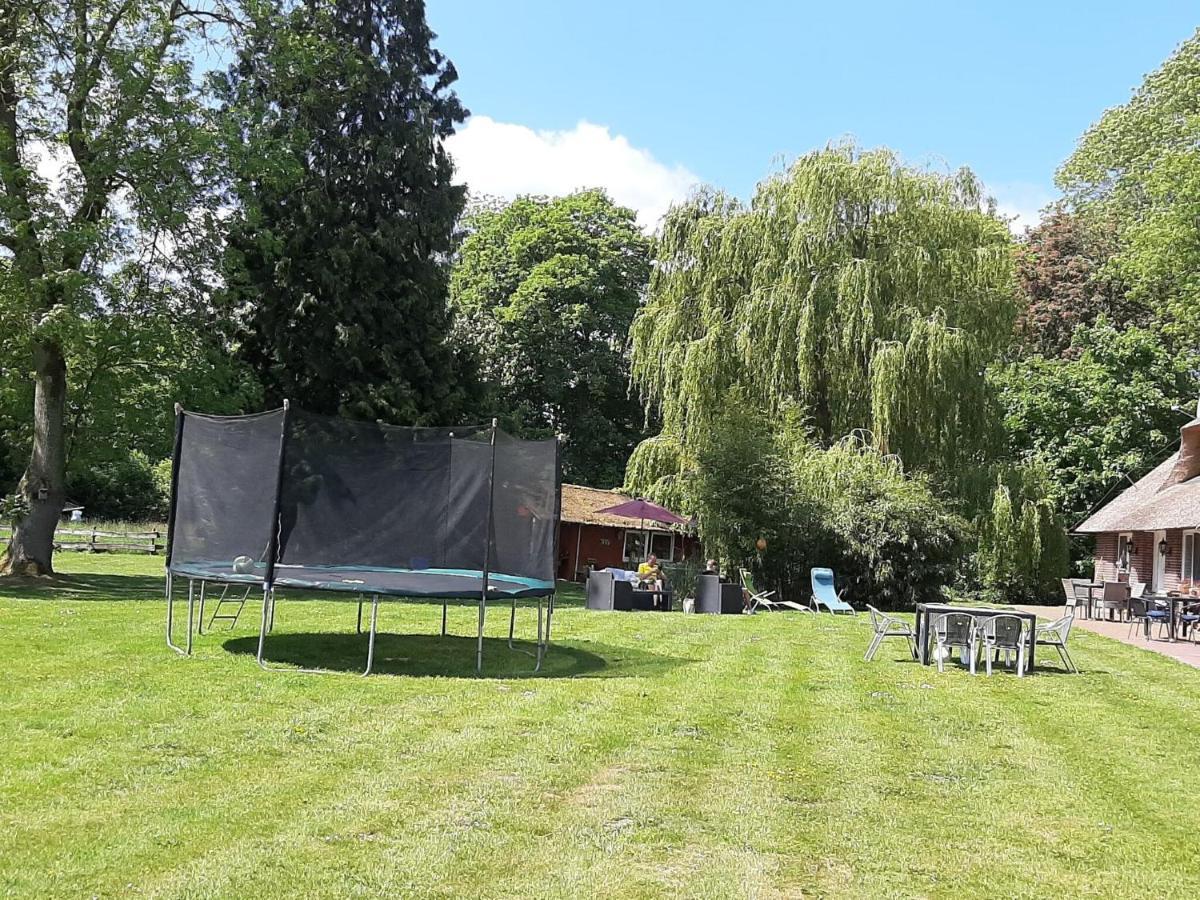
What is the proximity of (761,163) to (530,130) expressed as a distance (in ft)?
18.7

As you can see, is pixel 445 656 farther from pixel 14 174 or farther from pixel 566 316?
pixel 566 316

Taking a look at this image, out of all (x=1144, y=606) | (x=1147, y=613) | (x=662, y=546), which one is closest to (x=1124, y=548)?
(x=1144, y=606)

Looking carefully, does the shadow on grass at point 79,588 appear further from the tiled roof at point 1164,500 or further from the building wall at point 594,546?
the tiled roof at point 1164,500

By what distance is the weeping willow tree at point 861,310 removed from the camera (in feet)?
74.7

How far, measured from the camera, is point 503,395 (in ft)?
128

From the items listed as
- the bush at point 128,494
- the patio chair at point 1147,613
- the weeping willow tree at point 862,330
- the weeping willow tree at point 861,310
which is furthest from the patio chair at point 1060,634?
the bush at point 128,494

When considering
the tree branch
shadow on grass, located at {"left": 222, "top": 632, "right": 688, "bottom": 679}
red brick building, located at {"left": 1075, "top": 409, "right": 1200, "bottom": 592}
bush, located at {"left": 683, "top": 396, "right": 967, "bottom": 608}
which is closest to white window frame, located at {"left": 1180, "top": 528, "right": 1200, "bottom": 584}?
red brick building, located at {"left": 1075, "top": 409, "right": 1200, "bottom": 592}

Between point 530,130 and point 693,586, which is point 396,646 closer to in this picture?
point 693,586

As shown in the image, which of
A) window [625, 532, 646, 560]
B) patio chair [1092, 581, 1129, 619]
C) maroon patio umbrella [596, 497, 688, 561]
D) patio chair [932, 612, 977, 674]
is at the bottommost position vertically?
patio chair [932, 612, 977, 674]

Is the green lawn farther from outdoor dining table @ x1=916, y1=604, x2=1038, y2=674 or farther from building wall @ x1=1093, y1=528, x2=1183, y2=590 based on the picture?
building wall @ x1=1093, y1=528, x2=1183, y2=590

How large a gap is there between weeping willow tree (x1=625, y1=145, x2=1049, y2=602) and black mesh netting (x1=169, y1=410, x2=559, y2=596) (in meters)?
12.2

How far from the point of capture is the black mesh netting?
1000 cm

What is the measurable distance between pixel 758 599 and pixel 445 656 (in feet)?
33.5

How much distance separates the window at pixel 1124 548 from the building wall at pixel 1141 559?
0.59 feet
